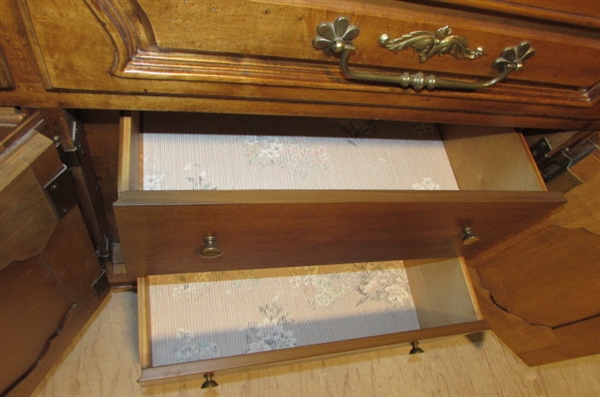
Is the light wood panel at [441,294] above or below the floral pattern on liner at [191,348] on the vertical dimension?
above

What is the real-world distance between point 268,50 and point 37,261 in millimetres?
341

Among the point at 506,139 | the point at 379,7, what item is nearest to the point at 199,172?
the point at 379,7

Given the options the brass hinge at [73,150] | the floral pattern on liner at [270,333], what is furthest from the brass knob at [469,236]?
the brass hinge at [73,150]

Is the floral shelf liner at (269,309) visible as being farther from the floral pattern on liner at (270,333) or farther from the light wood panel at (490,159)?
the light wood panel at (490,159)

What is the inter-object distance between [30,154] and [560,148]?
0.69 meters

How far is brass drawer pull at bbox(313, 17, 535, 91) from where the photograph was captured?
0.42 metres

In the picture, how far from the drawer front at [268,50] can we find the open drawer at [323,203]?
0.11 meters

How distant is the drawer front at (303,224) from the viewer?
436mm

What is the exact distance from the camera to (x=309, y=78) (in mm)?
473

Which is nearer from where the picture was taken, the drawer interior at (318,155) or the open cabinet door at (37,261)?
the open cabinet door at (37,261)

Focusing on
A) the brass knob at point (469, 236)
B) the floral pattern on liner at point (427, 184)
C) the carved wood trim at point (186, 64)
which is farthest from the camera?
the floral pattern on liner at point (427, 184)

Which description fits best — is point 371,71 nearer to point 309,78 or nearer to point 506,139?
point 309,78

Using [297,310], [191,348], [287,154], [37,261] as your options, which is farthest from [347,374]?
[37,261]

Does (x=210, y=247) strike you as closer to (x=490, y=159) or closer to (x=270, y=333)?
(x=270, y=333)
